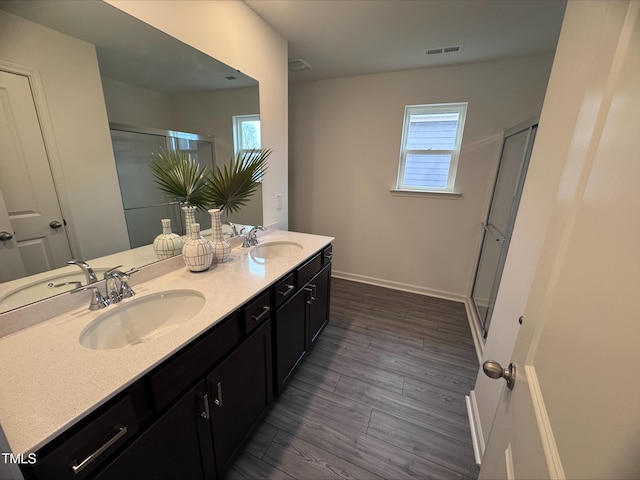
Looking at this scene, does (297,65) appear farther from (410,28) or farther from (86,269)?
(86,269)

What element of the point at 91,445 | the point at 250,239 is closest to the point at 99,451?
the point at 91,445

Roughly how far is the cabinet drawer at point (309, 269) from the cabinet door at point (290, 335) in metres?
0.08

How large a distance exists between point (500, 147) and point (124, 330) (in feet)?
10.6

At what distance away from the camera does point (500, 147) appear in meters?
2.47

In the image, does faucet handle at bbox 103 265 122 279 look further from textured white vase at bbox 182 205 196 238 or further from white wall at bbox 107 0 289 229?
white wall at bbox 107 0 289 229

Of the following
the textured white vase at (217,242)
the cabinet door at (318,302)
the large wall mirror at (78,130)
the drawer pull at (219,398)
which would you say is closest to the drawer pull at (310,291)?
the cabinet door at (318,302)

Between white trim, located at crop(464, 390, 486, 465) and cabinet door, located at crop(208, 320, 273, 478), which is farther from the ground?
cabinet door, located at crop(208, 320, 273, 478)

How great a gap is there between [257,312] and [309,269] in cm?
59

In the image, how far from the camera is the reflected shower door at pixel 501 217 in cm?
187

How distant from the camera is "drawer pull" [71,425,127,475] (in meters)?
0.61

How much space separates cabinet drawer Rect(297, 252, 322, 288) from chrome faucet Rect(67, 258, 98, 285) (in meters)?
0.98

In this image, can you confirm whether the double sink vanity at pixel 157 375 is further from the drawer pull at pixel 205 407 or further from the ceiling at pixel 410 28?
the ceiling at pixel 410 28

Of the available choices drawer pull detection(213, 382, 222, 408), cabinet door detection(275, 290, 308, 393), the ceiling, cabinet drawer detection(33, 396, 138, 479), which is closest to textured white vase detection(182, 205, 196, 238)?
cabinet door detection(275, 290, 308, 393)

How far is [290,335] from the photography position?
162 centimetres
